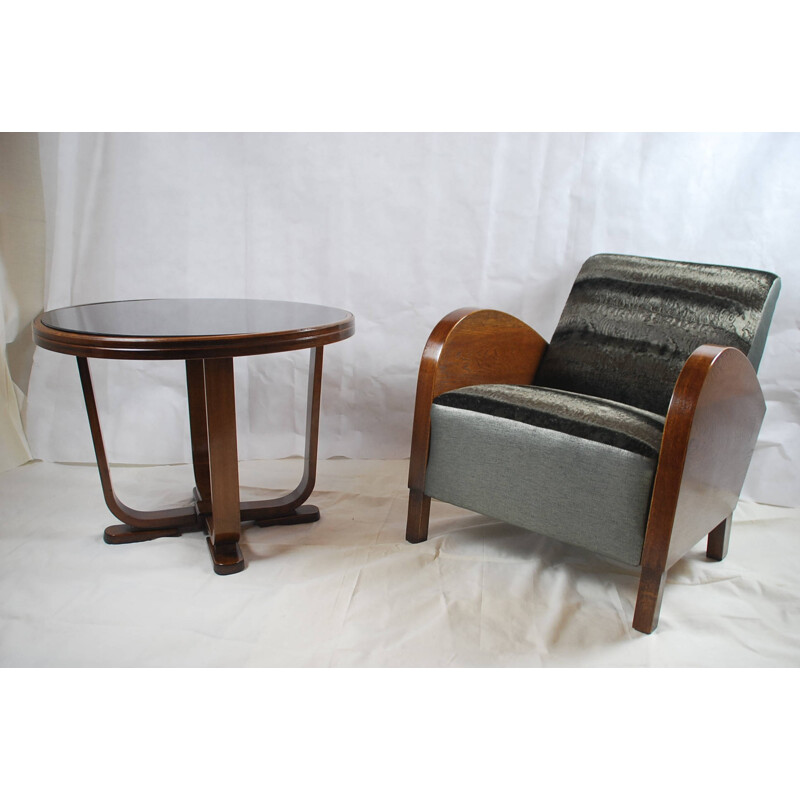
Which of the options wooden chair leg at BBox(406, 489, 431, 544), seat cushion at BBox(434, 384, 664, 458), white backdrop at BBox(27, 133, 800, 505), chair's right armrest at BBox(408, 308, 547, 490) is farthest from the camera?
white backdrop at BBox(27, 133, 800, 505)

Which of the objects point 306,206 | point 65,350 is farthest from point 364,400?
point 65,350

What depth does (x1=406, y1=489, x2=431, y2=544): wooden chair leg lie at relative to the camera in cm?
196

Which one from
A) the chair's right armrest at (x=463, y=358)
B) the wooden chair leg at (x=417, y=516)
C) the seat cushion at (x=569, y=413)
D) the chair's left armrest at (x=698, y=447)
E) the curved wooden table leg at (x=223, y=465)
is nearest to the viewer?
the chair's left armrest at (x=698, y=447)

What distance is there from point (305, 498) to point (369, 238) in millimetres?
951

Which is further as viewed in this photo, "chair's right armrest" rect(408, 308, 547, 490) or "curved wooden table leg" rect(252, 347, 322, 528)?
"curved wooden table leg" rect(252, 347, 322, 528)

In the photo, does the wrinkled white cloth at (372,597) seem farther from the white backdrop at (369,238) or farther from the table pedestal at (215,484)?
the white backdrop at (369,238)

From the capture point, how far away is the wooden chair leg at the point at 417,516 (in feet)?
6.44

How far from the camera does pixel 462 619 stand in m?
1.61

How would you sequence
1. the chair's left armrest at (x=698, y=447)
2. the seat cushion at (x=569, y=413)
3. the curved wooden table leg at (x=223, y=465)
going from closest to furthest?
the chair's left armrest at (x=698, y=447) < the seat cushion at (x=569, y=413) < the curved wooden table leg at (x=223, y=465)

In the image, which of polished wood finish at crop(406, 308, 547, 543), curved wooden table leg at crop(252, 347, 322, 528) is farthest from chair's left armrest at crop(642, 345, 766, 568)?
curved wooden table leg at crop(252, 347, 322, 528)

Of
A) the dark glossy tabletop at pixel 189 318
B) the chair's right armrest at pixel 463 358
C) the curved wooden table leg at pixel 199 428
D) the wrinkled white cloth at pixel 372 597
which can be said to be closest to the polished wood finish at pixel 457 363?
the chair's right armrest at pixel 463 358

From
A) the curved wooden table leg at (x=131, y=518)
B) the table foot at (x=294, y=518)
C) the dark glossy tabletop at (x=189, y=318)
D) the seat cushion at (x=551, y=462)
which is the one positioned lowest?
the table foot at (x=294, y=518)

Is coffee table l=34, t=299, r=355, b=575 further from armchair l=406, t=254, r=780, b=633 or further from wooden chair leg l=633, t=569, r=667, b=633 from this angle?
wooden chair leg l=633, t=569, r=667, b=633

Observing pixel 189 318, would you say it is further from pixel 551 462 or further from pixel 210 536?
pixel 551 462
